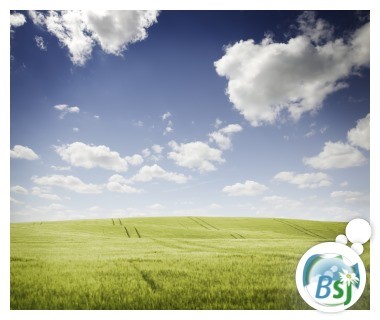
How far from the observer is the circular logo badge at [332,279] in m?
5.21

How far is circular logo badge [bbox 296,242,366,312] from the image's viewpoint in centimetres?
521

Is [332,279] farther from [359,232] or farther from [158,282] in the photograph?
[158,282]

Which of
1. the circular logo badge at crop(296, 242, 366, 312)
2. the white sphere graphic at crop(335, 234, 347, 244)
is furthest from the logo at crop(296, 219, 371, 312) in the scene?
the white sphere graphic at crop(335, 234, 347, 244)

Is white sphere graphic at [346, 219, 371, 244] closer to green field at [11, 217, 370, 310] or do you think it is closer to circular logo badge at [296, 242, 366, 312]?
circular logo badge at [296, 242, 366, 312]

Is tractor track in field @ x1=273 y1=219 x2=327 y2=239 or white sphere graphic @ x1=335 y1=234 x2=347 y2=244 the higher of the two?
white sphere graphic @ x1=335 y1=234 x2=347 y2=244

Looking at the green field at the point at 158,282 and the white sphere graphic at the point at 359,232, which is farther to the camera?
the white sphere graphic at the point at 359,232

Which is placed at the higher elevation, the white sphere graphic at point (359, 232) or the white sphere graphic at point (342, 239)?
the white sphere graphic at point (359, 232)
